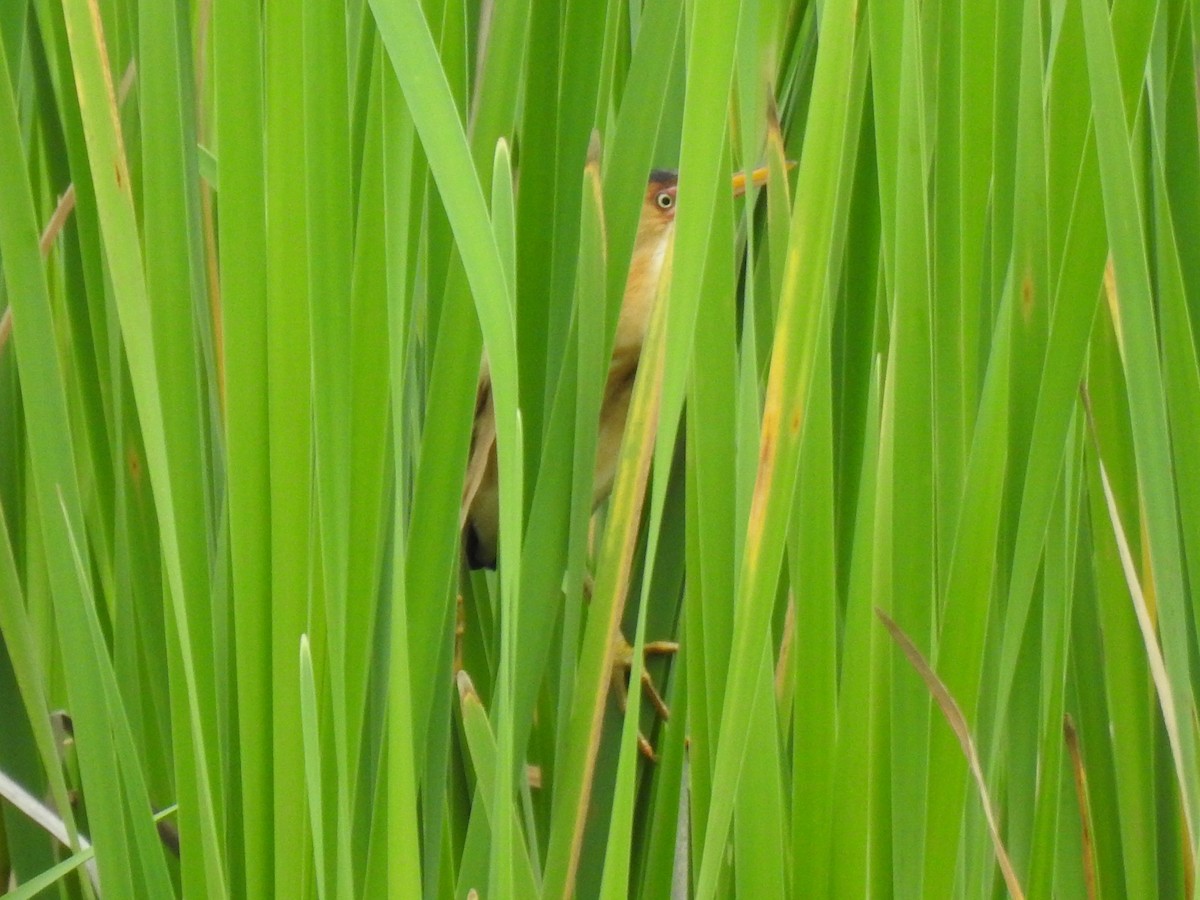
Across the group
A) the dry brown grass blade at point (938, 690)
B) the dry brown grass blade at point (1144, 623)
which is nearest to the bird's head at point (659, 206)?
the dry brown grass blade at point (1144, 623)

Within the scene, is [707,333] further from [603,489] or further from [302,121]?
[603,489]

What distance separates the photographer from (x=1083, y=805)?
751 mm

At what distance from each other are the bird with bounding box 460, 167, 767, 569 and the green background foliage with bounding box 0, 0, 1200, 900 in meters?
0.49

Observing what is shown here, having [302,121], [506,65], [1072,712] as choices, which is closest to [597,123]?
[506,65]

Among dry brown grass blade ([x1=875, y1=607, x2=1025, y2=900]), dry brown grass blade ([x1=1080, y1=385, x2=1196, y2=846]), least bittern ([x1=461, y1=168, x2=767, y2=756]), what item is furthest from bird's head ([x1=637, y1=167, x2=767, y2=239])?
dry brown grass blade ([x1=875, y1=607, x2=1025, y2=900])

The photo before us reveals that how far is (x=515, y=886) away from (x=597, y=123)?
361mm

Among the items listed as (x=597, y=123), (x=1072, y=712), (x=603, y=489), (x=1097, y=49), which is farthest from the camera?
(x=603, y=489)

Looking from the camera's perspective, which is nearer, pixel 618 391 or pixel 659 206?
pixel 618 391

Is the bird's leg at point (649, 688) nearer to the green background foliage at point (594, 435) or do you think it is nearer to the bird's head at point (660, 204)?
the green background foliage at point (594, 435)

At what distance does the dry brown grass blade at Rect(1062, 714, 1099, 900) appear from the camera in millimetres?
741

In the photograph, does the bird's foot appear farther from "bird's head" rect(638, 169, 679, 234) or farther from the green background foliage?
"bird's head" rect(638, 169, 679, 234)

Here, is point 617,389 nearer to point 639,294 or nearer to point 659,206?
point 639,294

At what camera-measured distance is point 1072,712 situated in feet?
2.59

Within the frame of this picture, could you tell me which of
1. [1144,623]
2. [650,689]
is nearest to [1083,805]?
[1144,623]
